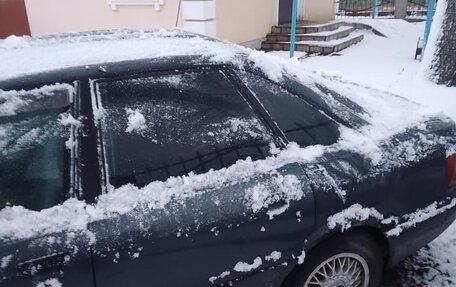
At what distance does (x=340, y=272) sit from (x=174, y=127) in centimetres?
120

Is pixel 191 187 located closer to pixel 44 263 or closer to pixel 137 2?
pixel 44 263

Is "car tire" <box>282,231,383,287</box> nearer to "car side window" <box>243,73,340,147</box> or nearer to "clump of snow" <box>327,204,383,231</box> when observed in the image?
"clump of snow" <box>327,204,383,231</box>

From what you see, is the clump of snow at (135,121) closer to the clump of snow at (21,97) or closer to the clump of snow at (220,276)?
the clump of snow at (21,97)

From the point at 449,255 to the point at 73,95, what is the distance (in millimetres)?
2615

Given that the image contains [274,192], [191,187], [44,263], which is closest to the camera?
[44,263]

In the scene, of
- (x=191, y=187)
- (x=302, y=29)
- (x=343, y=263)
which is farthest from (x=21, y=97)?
(x=302, y=29)

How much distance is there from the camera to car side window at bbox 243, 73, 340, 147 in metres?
Answer: 2.05

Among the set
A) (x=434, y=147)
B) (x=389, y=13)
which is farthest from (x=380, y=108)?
(x=389, y=13)

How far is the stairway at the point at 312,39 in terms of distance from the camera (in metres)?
9.78

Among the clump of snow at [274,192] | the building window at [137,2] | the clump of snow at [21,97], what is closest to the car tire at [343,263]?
the clump of snow at [274,192]

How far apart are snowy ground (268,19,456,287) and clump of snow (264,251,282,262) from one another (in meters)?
1.14

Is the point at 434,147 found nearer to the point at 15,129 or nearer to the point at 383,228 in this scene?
the point at 383,228

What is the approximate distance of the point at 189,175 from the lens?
5.89 ft

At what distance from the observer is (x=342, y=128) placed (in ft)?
7.25
